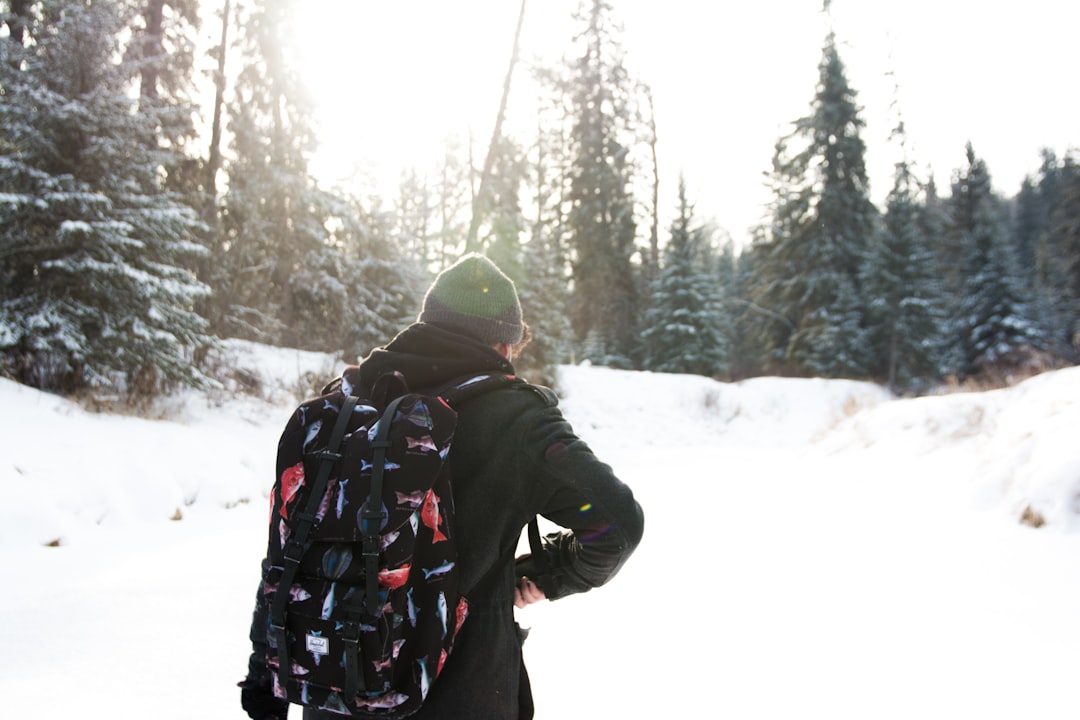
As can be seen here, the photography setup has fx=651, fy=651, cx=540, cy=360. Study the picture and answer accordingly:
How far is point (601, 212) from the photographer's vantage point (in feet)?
91.9

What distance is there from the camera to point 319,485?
1.42 metres

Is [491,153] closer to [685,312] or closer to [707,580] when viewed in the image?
[707,580]

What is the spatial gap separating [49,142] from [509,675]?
963 centimetres

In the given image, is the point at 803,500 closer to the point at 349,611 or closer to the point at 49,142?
the point at 349,611

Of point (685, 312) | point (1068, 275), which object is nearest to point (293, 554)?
point (685, 312)

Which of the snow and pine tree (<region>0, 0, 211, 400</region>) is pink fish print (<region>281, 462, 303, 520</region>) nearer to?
the snow

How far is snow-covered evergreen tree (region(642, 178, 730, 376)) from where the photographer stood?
25.2 metres

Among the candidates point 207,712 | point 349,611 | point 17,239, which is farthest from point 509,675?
point 17,239

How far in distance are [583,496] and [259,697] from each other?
0.99 m

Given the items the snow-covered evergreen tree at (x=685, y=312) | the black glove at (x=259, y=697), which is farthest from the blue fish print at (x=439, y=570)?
the snow-covered evergreen tree at (x=685, y=312)

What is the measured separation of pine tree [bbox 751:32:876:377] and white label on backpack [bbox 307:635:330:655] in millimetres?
25600

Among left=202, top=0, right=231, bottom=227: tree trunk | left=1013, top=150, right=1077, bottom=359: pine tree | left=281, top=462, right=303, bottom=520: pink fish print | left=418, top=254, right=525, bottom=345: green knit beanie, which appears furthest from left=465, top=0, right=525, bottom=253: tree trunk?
left=1013, top=150, right=1077, bottom=359: pine tree

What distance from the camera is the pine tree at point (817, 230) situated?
83.0 ft

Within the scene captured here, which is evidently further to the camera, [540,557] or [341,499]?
[540,557]
